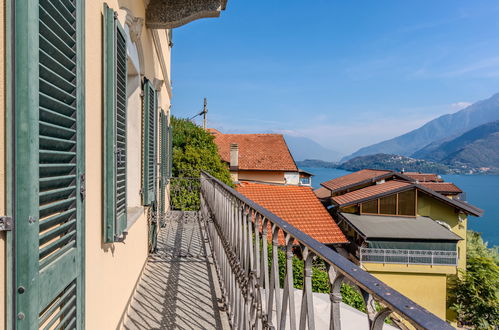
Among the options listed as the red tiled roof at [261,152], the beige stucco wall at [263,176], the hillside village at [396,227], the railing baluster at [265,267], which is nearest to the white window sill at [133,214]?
the railing baluster at [265,267]

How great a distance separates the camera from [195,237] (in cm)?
579

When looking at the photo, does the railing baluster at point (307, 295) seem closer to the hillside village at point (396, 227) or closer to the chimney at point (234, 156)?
the hillside village at point (396, 227)

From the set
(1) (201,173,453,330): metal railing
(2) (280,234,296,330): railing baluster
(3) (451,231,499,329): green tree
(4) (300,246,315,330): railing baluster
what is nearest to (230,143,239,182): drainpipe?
(3) (451,231,499,329): green tree

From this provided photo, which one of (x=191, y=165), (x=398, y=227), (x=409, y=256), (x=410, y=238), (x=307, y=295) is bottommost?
(x=409, y=256)

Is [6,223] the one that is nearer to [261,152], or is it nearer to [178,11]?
[178,11]

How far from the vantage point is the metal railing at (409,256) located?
1692 centimetres

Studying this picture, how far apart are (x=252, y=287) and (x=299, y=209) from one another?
1177 centimetres

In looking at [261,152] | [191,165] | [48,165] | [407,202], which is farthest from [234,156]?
[48,165]

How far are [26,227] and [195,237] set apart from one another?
197 inches

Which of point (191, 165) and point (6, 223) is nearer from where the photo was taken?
point (6, 223)

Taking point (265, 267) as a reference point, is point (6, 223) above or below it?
above

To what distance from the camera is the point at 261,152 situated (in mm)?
29719

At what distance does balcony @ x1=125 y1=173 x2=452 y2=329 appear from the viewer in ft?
2.23

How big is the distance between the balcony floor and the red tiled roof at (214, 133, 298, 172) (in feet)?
73.7
